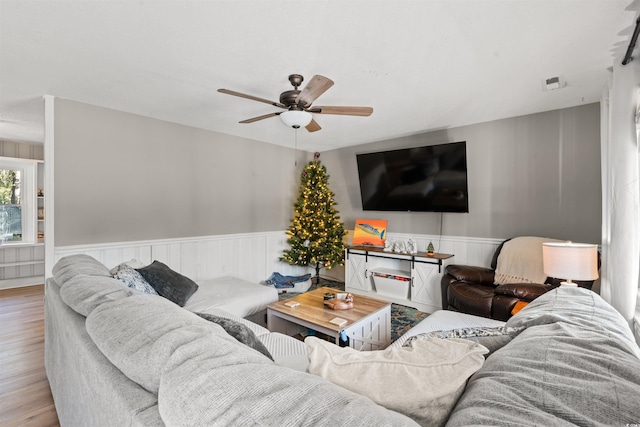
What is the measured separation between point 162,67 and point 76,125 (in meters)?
1.52

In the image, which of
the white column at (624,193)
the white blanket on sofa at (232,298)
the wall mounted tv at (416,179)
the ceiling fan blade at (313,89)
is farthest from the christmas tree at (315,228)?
the white column at (624,193)

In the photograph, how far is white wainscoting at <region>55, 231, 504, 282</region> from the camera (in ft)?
11.2

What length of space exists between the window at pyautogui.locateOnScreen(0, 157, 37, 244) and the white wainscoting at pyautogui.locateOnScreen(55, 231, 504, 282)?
3196 millimetres

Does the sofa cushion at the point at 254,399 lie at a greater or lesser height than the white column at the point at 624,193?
lesser

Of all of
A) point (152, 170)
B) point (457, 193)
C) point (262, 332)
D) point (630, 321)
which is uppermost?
point (152, 170)

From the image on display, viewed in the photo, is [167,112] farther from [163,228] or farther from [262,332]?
[262,332]

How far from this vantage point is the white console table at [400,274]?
3.91 metres

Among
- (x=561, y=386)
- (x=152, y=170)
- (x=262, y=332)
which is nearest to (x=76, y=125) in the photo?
(x=152, y=170)

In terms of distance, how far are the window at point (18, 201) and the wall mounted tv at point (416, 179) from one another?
227 inches

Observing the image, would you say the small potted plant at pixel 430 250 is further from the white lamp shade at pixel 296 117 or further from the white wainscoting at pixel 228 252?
the white lamp shade at pixel 296 117

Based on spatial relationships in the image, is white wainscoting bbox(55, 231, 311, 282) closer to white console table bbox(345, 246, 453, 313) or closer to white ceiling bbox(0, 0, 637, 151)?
white console table bbox(345, 246, 453, 313)

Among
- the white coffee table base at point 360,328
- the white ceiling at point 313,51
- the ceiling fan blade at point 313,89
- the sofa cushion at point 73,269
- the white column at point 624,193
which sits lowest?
the white coffee table base at point 360,328

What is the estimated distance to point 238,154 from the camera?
4570mm

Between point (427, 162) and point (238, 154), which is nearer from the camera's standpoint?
point (427, 162)
